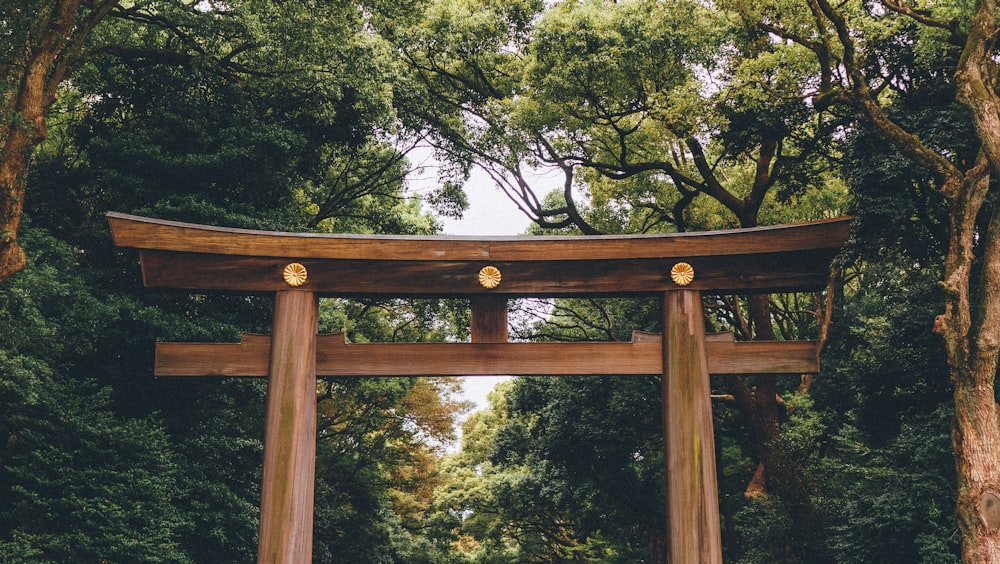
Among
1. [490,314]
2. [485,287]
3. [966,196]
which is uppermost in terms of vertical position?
[966,196]

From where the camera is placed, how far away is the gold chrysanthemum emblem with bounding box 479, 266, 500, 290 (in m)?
6.19

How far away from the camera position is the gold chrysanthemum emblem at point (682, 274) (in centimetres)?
622

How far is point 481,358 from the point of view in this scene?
244 inches

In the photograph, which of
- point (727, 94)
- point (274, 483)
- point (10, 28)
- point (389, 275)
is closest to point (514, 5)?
point (727, 94)

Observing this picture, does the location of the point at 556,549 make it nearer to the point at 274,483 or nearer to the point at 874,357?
the point at 874,357

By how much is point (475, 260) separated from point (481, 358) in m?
0.77

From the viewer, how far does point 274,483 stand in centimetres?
581

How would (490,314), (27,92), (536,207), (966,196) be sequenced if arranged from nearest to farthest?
1. (490,314)
2. (966,196)
3. (27,92)
4. (536,207)

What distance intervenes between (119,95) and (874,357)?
484 inches

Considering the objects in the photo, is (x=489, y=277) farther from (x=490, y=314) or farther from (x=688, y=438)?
(x=688, y=438)

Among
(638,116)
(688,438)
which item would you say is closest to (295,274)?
(688,438)

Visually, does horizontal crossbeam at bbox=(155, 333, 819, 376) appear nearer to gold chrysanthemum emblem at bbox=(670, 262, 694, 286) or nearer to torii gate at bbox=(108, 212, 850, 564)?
torii gate at bbox=(108, 212, 850, 564)

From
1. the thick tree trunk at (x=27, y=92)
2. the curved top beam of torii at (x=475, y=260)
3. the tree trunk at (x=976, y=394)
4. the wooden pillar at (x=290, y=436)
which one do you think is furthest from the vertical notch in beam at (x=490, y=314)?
the thick tree trunk at (x=27, y=92)

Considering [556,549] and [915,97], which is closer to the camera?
[915,97]
